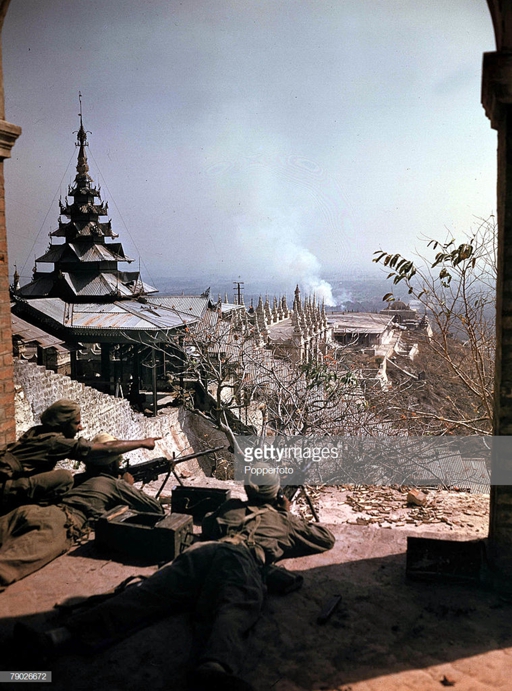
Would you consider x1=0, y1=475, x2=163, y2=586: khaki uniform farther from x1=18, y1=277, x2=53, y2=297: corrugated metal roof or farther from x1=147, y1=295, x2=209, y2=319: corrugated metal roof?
x1=18, y1=277, x2=53, y2=297: corrugated metal roof

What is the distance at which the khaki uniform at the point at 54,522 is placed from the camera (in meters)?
5.44

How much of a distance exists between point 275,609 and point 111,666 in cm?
149

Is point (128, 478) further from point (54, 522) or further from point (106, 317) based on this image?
point (106, 317)

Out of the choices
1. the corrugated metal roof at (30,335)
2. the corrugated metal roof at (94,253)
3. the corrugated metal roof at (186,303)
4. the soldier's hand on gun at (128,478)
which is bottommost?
the soldier's hand on gun at (128,478)

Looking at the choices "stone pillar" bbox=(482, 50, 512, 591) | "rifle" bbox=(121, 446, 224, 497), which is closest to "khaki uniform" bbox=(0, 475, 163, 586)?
"rifle" bbox=(121, 446, 224, 497)

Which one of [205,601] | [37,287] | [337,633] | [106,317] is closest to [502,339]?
[337,633]

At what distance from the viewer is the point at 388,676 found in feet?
13.0

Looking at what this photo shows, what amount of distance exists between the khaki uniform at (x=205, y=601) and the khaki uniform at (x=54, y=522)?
56.2 inches

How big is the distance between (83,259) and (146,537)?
2188cm

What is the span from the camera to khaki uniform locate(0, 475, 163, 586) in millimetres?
5438

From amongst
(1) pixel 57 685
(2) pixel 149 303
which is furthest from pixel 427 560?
(2) pixel 149 303

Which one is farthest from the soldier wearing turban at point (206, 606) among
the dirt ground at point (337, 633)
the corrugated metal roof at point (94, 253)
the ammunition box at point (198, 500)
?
the corrugated metal roof at point (94, 253)

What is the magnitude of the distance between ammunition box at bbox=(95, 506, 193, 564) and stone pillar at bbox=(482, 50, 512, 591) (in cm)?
312

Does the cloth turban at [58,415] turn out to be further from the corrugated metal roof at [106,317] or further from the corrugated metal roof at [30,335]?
the corrugated metal roof at [106,317]
